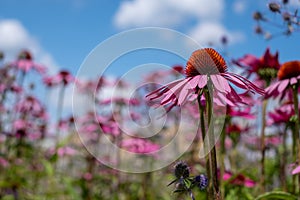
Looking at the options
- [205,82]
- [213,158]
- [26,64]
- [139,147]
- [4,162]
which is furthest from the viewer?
[26,64]

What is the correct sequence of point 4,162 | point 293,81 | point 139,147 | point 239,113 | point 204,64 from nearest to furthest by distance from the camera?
point 204,64 → point 293,81 → point 239,113 → point 139,147 → point 4,162

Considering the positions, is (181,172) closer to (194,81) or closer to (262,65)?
(194,81)

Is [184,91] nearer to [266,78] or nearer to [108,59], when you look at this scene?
[108,59]

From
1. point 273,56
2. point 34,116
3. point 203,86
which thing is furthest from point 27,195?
point 203,86

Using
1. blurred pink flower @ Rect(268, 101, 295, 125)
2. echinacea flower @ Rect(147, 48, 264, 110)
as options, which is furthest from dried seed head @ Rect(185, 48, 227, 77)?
blurred pink flower @ Rect(268, 101, 295, 125)

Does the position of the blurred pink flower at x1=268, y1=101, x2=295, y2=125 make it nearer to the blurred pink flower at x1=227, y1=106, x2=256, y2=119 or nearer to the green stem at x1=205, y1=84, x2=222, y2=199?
the blurred pink flower at x1=227, y1=106, x2=256, y2=119

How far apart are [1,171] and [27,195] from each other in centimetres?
113

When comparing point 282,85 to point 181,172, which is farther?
point 282,85

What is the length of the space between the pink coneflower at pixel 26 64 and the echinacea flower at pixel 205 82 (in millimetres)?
3508

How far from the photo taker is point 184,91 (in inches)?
41.3

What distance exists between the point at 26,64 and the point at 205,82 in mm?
3805

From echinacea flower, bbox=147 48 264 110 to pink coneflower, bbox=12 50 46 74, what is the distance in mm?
3508

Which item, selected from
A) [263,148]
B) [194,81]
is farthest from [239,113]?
[194,81]

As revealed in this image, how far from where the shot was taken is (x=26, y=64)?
14.5 feet
